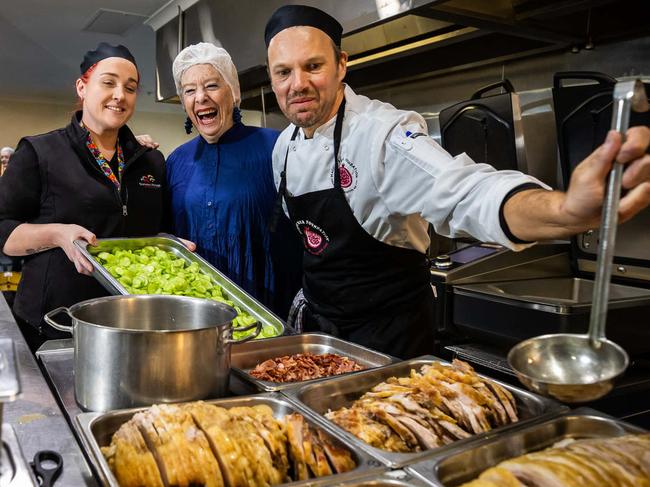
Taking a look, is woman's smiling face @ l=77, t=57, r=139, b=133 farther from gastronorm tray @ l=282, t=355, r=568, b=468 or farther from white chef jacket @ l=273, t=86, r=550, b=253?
gastronorm tray @ l=282, t=355, r=568, b=468

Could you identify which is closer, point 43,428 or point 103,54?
point 43,428

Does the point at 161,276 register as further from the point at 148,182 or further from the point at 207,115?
the point at 207,115

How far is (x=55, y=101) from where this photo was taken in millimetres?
13625

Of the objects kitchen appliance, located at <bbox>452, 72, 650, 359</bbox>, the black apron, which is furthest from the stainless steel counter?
kitchen appliance, located at <bbox>452, 72, 650, 359</bbox>

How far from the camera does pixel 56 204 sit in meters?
2.58

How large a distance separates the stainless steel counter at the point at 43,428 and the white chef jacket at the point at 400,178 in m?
0.98

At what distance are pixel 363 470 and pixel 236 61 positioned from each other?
13.1ft

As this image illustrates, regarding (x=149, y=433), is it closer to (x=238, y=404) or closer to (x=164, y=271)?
(x=238, y=404)

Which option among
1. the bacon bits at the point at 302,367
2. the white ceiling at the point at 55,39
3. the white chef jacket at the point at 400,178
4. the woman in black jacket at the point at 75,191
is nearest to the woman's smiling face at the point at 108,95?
the woman in black jacket at the point at 75,191

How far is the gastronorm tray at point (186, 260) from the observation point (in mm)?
2070

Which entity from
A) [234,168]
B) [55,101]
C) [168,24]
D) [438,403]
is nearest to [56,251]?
[234,168]

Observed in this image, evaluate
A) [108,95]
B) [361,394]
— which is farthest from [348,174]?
[108,95]

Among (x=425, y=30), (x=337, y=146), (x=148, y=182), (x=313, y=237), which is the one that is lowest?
(x=313, y=237)

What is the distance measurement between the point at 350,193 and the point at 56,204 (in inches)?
52.9
